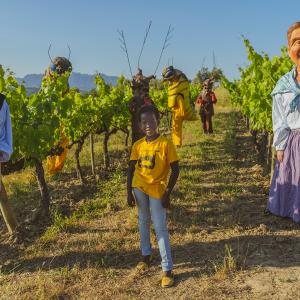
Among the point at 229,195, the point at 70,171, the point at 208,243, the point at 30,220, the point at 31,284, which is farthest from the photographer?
the point at 70,171

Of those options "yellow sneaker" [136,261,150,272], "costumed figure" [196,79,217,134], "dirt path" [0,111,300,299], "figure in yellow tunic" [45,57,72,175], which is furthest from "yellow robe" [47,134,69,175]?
"costumed figure" [196,79,217,134]

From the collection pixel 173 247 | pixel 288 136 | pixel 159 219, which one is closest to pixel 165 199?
pixel 159 219

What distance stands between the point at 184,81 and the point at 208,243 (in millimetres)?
5540

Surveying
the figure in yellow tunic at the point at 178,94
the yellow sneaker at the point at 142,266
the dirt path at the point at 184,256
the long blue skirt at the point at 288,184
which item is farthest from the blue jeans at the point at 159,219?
the figure in yellow tunic at the point at 178,94

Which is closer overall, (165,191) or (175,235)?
(165,191)

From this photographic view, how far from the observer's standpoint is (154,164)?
145 inches

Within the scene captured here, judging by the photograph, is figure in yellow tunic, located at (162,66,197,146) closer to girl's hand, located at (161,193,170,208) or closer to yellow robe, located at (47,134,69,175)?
yellow robe, located at (47,134,69,175)

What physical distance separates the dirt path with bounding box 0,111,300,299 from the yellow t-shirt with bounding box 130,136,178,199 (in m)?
0.84

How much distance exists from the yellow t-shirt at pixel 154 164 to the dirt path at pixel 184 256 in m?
0.84

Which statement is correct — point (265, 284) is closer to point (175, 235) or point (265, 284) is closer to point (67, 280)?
point (175, 235)

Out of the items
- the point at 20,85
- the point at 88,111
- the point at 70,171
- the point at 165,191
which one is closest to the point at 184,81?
the point at 88,111

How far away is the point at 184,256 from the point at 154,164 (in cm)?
117

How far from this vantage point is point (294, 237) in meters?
4.61

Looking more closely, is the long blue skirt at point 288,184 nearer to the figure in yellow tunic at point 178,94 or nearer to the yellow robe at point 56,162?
the yellow robe at point 56,162
